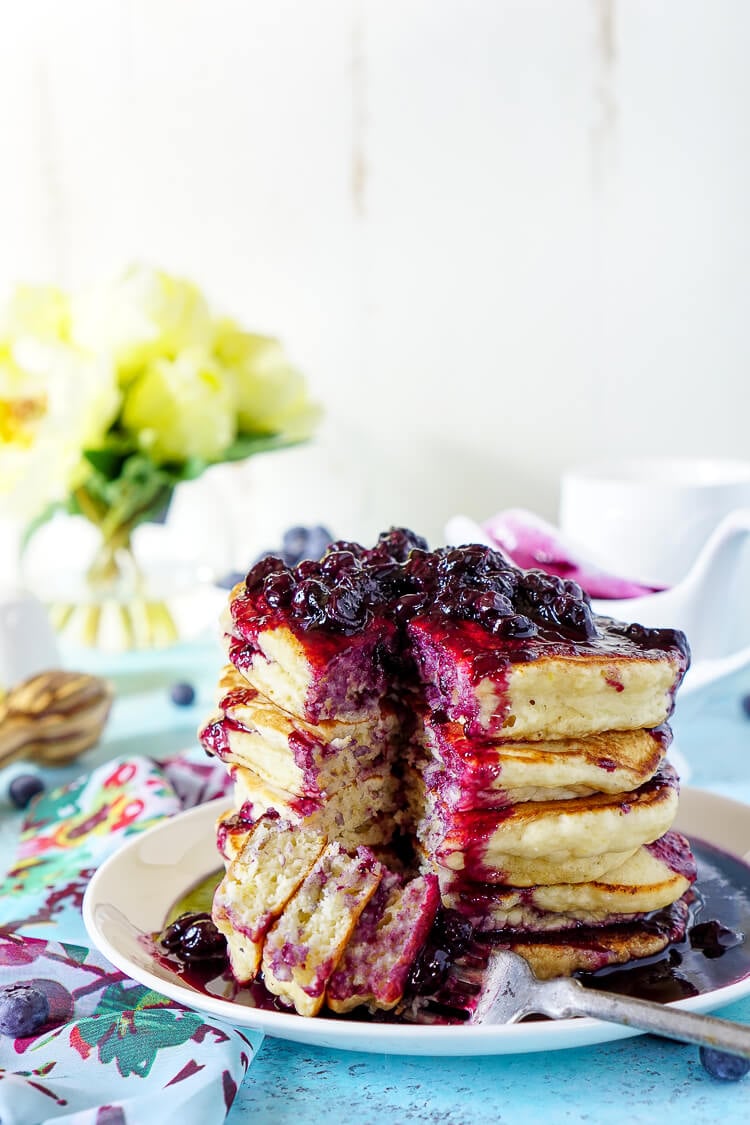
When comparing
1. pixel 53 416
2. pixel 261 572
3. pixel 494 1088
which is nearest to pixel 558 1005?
pixel 494 1088

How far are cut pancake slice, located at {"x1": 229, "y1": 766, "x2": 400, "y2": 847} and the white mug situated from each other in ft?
3.84

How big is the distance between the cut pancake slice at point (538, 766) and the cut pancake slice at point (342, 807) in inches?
6.1

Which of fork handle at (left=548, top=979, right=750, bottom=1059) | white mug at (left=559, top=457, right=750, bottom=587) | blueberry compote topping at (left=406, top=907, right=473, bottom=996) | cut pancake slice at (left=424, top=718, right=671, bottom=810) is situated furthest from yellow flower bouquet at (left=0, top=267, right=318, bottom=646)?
fork handle at (left=548, top=979, right=750, bottom=1059)

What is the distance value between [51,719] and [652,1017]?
1599 millimetres

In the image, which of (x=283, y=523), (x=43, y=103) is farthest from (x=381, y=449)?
(x=43, y=103)

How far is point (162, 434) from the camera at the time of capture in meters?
3.21

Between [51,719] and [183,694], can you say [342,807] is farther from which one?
[183,694]

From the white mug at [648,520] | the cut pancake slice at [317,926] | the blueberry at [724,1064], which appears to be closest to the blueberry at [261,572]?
the cut pancake slice at [317,926]

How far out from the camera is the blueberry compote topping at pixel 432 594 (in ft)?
4.99

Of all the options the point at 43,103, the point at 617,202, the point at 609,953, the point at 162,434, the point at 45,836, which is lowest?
the point at 45,836

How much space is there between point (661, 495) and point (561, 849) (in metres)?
1.50

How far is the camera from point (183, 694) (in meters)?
2.85

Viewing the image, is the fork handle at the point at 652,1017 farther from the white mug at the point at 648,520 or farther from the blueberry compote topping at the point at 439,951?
the white mug at the point at 648,520

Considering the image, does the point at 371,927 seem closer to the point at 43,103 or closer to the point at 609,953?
the point at 609,953
